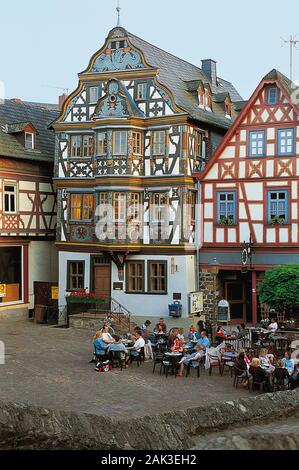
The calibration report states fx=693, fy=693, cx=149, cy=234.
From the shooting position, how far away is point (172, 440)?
9406mm

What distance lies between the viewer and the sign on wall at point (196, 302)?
30625 mm

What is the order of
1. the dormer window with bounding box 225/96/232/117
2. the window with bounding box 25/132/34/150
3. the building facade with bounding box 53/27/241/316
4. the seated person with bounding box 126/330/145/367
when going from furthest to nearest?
the dormer window with bounding box 225/96/232/117
the window with bounding box 25/132/34/150
the building facade with bounding box 53/27/241/316
the seated person with bounding box 126/330/145/367

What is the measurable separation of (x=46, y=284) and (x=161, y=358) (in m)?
13.3

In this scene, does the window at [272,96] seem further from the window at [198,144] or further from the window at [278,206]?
the window at [278,206]

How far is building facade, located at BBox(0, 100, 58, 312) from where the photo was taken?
33.6 m

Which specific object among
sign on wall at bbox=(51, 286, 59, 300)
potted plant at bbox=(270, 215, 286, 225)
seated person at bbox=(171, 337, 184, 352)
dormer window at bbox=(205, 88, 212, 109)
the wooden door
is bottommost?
seated person at bbox=(171, 337, 184, 352)

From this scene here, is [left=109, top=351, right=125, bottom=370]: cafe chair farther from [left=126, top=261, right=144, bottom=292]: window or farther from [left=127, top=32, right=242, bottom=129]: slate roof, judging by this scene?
[left=127, top=32, right=242, bottom=129]: slate roof

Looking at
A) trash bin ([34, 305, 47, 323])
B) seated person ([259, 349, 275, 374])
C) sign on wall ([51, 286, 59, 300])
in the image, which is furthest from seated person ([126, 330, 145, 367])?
sign on wall ([51, 286, 59, 300])

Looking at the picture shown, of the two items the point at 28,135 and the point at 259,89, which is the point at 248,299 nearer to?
the point at 259,89

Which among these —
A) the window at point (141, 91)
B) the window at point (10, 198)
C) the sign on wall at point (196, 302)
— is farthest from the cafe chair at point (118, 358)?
the window at point (141, 91)

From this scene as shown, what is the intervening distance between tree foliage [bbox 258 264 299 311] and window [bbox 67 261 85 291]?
32.7 feet

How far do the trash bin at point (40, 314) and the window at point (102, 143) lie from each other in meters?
7.82

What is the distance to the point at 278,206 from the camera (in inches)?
1195
